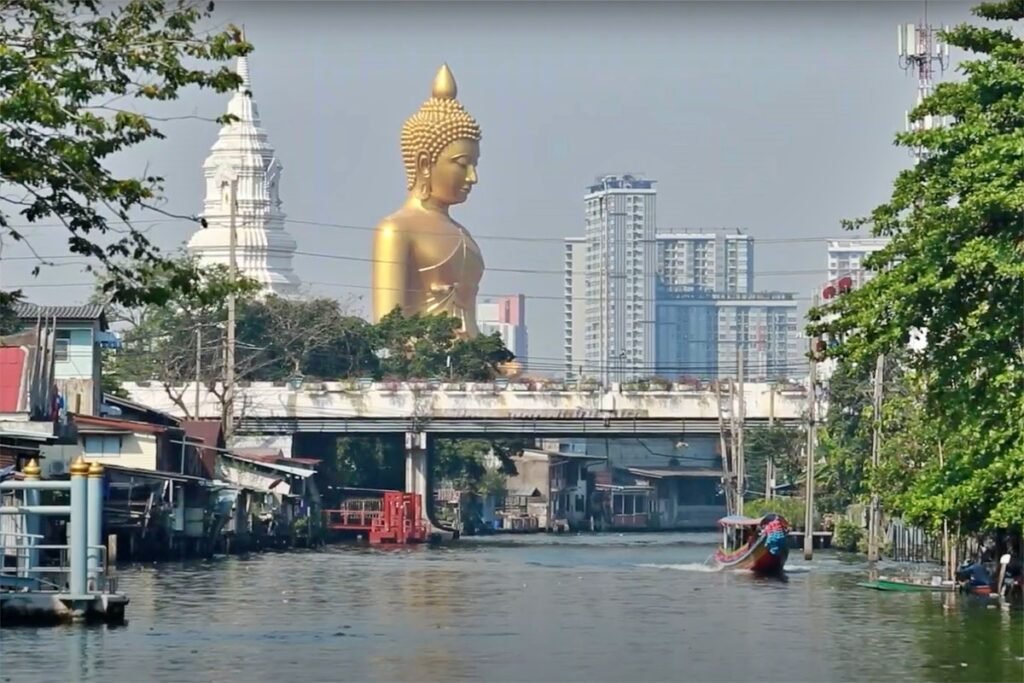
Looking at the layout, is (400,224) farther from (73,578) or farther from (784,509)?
(73,578)

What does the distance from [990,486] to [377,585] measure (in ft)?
41.0

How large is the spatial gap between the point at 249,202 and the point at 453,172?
59.9 feet

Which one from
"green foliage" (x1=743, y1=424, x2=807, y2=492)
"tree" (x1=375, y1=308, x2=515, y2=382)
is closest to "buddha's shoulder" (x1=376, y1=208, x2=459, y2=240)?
"tree" (x1=375, y1=308, x2=515, y2=382)

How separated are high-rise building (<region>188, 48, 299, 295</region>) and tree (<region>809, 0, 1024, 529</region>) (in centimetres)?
7358

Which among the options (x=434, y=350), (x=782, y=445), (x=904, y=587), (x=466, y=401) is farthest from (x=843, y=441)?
(x=434, y=350)

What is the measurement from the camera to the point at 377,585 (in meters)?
35.3

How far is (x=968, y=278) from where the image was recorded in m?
25.0

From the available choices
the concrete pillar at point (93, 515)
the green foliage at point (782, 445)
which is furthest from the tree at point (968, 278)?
the green foliage at point (782, 445)

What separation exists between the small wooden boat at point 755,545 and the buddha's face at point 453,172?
4214cm

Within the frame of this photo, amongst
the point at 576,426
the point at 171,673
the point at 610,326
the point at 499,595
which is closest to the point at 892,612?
the point at 499,595

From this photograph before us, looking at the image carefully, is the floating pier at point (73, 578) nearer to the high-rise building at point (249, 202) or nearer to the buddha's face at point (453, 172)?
the buddha's face at point (453, 172)

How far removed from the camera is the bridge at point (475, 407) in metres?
59.2

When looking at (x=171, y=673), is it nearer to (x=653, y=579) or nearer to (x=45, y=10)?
(x=45, y=10)

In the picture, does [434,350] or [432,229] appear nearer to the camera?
[434,350]
